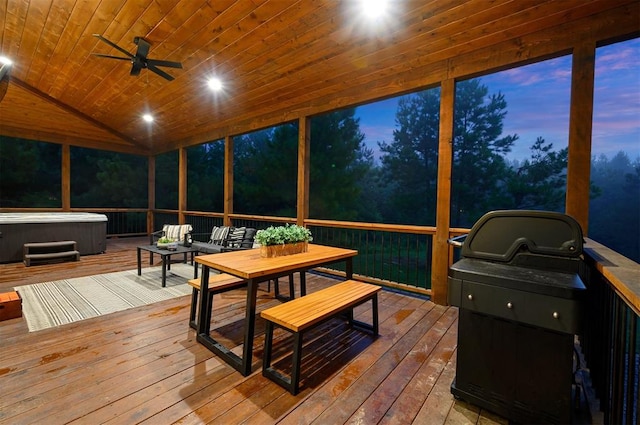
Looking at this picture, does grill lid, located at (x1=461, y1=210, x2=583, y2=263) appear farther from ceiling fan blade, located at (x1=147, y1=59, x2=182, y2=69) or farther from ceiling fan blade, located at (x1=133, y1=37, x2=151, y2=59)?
ceiling fan blade, located at (x1=133, y1=37, x2=151, y2=59)

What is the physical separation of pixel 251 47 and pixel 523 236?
130 inches

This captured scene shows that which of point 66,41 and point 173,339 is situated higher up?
point 66,41

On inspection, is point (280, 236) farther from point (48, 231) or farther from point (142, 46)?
point (48, 231)

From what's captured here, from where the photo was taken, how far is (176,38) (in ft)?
10.9

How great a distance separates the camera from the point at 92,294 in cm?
357

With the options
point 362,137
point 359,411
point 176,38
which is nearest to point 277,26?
point 176,38

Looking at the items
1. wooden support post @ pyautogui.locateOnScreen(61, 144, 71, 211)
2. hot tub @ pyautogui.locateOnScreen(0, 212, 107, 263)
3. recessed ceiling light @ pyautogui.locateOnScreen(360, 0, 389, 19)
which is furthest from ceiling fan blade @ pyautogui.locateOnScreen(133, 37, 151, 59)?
wooden support post @ pyautogui.locateOnScreen(61, 144, 71, 211)

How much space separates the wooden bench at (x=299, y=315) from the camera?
182 centimetres

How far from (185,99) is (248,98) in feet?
4.04

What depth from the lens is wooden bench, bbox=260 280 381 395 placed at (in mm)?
1818

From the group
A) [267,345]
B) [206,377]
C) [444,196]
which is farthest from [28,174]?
[444,196]

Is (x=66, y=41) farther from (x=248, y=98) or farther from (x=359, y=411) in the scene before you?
(x=359, y=411)

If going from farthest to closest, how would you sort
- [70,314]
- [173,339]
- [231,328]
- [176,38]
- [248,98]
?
[248,98], [176,38], [70,314], [231,328], [173,339]

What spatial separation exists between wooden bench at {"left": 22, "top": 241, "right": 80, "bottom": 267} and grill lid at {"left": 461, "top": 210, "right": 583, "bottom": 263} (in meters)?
6.56
